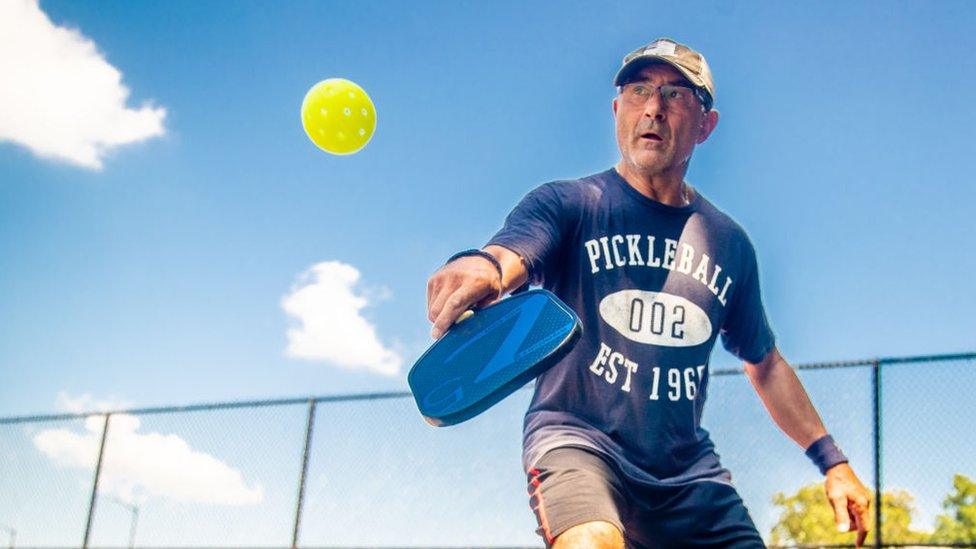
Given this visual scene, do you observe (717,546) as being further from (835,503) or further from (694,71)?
(694,71)

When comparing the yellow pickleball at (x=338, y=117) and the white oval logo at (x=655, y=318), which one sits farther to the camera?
the yellow pickleball at (x=338, y=117)

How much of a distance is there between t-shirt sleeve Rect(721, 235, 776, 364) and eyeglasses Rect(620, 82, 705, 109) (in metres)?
0.53

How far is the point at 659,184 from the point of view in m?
2.97

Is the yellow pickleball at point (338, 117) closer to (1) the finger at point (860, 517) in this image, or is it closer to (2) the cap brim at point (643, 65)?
(2) the cap brim at point (643, 65)

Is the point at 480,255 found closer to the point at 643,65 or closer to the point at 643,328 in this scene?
the point at 643,328

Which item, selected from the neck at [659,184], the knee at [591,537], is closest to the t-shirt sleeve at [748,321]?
the neck at [659,184]

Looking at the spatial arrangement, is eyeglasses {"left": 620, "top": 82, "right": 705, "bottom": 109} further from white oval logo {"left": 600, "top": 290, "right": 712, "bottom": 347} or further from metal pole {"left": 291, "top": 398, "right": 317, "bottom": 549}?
metal pole {"left": 291, "top": 398, "right": 317, "bottom": 549}

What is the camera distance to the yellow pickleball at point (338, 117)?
5203mm

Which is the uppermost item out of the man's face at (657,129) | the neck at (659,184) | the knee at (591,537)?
the man's face at (657,129)

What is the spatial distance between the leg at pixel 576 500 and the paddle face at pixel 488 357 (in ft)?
1.15

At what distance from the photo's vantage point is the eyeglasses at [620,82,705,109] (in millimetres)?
2980

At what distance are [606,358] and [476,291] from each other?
0.67 m

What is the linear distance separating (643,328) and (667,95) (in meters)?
0.80

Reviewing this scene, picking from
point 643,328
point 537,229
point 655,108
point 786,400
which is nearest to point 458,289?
point 537,229
